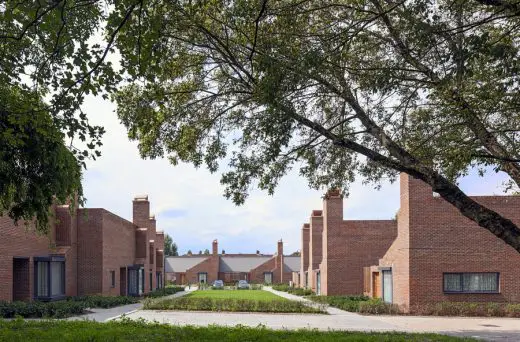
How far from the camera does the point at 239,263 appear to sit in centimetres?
8575

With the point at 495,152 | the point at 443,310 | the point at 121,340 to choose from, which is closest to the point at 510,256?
the point at 443,310

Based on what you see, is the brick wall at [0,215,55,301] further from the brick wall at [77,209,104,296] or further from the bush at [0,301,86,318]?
the brick wall at [77,209,104,296]

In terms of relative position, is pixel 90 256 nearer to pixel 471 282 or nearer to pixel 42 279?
pixel 42 279

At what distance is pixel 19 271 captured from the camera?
81.4 feet

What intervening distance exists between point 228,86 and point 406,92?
3.73m

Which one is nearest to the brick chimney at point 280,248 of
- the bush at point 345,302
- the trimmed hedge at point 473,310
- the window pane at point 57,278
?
the bush at point 345,302

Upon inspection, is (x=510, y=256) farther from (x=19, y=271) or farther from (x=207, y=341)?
(x=19, y=271)

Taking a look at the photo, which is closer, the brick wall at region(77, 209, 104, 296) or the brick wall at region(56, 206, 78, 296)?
the brick wall at region(56, 206, 78, 296)

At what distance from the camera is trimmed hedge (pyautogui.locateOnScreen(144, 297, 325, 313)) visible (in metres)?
25.7

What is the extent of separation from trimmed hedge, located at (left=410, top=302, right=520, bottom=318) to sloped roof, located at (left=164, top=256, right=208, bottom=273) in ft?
202

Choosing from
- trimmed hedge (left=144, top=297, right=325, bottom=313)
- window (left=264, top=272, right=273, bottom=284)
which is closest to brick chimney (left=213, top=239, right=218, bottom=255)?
window (left=264, top=272, right=273, bottom=284)

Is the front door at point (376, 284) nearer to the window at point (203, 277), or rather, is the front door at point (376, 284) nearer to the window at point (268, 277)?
the window at point (268, 277)

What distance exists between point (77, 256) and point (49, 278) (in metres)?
4.41

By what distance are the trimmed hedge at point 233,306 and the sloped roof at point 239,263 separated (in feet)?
185
